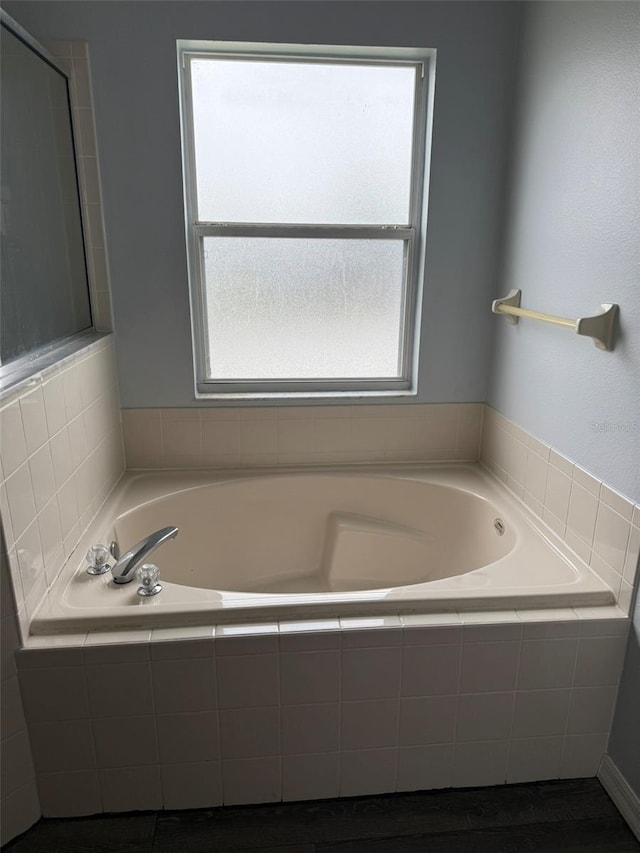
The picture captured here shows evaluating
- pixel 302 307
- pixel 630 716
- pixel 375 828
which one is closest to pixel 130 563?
pixel 375 828

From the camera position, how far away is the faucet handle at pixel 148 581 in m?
1.50

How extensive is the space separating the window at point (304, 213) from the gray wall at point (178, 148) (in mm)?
66

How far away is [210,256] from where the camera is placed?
7.25 feet

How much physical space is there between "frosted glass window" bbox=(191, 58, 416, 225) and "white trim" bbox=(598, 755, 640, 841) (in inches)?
75.0

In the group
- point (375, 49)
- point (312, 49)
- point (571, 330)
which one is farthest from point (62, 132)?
point (571, 330)

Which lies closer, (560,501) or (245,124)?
(560,501)

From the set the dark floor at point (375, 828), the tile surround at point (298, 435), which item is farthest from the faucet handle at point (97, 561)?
the tile surround at point (298, 435)

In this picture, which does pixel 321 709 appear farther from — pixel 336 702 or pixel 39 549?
pixel 39 549

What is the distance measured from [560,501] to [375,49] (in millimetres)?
1637

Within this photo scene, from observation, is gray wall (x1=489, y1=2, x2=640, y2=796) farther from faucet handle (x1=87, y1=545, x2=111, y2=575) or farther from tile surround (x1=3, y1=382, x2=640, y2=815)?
faucet handle (x1=87, y1=545, x2=111, y2=575)

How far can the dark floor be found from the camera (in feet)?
4.64

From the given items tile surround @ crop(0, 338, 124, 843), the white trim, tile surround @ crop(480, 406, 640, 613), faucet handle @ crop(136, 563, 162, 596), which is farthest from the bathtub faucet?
the white trim

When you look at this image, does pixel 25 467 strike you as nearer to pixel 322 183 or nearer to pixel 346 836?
pixel 346 836

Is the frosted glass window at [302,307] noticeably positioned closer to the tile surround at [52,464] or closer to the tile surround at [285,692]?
the tile surround at [52,464]
